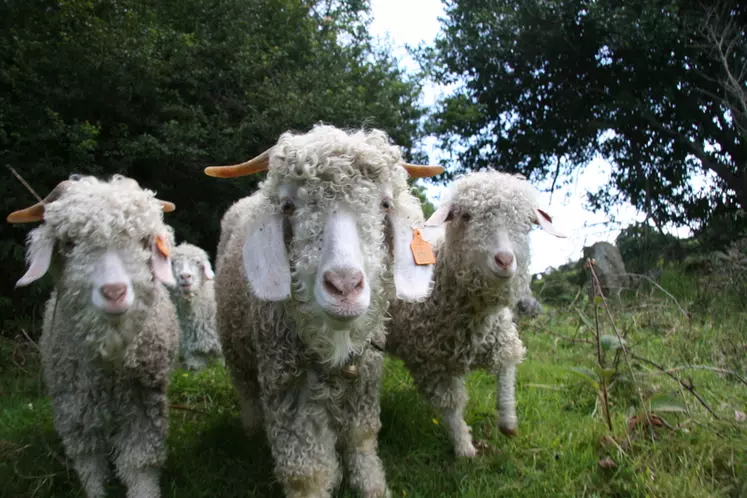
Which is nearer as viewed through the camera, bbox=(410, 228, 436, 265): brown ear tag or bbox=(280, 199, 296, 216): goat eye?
bbox=(280, 199, 296, 216): goat eye

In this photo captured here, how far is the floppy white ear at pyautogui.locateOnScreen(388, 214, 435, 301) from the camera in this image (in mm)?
2332

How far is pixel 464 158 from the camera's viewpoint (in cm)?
1323

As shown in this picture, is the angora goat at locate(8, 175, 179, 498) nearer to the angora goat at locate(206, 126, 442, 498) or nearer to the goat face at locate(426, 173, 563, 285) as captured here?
the angora goat at locate(206, 126, 442, 498)

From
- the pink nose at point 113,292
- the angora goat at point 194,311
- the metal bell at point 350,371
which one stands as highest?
the pink nose at point 113,292

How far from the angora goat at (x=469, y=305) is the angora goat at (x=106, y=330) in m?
1.49

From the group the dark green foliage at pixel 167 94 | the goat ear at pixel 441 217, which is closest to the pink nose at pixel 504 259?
the goat ear at pixel 441 217

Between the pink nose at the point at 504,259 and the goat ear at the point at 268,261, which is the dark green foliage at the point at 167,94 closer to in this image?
the goat ear at the point at 268,261

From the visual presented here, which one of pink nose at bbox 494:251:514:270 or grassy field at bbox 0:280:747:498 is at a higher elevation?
pink nose at bbox 494:251:514:270

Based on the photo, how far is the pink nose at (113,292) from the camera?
2.37 meters

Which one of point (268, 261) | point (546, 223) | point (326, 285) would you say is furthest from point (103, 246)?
point (546, 223)

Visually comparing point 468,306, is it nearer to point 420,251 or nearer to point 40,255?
point 420,251

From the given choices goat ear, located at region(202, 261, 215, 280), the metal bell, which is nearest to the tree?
goat ear, located at region(202, 261, 215, 280)

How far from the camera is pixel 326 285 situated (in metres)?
1.95

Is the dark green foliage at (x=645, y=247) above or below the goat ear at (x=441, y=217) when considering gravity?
below
